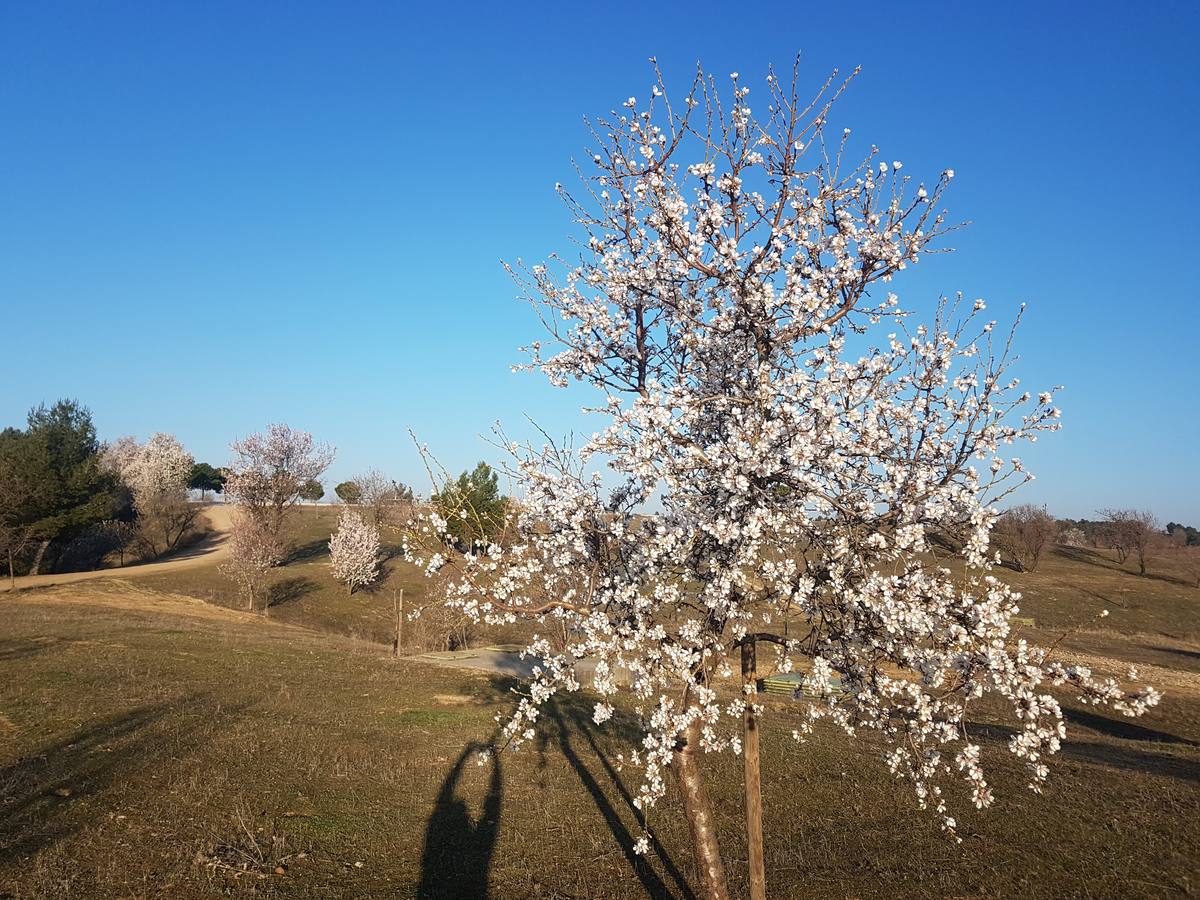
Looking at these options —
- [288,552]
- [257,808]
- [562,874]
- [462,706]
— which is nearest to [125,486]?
[288,552]

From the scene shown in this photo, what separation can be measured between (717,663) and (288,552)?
56.3 m

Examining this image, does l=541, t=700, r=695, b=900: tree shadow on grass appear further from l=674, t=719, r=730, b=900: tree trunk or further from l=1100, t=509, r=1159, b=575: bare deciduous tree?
l=1100, t=509, r=1159, b=575: bare deciduous tree

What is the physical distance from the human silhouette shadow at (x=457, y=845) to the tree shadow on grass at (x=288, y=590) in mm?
35216

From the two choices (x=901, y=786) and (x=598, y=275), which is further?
(x=901, y=786)

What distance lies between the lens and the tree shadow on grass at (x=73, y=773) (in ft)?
31.8

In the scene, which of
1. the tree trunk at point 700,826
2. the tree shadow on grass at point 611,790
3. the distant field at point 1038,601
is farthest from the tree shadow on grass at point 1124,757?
the distant field at point 1038,601

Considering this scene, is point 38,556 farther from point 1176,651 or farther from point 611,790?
point 1176,651

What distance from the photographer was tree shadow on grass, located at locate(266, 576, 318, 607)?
45.7 meters

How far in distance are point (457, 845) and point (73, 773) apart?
649cm

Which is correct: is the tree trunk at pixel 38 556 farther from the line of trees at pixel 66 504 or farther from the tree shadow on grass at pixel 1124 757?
the tree shadow on grass at pixel 1124 757

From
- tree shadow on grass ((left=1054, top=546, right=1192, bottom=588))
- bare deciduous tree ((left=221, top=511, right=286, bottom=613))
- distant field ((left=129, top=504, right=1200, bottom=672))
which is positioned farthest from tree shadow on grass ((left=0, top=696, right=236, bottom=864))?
tree shadow on grass ((left=1054, top=546, right=1192, bottom=588))

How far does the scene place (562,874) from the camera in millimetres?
10414

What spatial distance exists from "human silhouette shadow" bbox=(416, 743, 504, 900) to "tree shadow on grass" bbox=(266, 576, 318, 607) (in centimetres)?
3522

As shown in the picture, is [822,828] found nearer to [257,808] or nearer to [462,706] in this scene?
[257,808]
